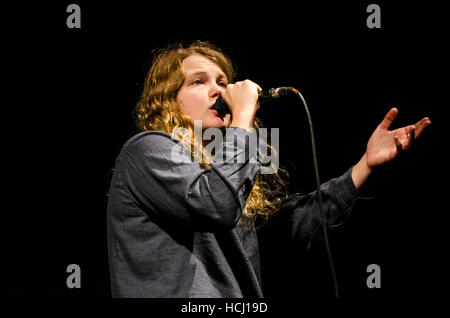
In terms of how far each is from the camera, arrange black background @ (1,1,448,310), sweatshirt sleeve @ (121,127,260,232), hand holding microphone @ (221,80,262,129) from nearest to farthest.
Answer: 1. sweatshirt sleeve @ (121,127,260,232)
2. hand holding microphone @ (221,80,262,129)
3. black background @ (1,1,448,310)

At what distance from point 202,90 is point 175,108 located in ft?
0.33

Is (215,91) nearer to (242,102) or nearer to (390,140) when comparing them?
(242,102)

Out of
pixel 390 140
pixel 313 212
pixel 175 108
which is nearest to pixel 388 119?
pixel 390 140

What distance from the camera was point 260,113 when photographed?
187cm

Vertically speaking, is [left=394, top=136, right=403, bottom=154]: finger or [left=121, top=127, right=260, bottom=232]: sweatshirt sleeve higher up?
[left=394, top=136, right=403, bottom=154]: finger

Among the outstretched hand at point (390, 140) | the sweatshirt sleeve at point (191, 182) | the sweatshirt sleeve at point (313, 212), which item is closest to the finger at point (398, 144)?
the outstretched hand at point (390, 140)

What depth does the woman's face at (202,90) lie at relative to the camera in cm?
129

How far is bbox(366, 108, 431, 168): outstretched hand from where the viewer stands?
1.15 meters

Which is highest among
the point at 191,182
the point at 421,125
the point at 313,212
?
the point at 421,125

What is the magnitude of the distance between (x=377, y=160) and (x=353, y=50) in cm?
74

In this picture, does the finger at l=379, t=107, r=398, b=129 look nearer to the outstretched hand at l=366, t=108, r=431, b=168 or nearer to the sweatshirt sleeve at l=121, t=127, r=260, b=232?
the outstretched hand at l=366, t=108, r=431, b=168

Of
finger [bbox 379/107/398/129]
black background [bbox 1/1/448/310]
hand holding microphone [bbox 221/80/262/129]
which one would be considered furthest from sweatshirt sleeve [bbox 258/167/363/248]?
hand holding microphone [bbox 221/80/262/129]

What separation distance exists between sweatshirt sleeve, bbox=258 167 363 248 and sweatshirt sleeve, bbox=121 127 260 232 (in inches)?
16.4

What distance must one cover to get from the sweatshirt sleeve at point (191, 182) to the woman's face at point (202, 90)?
285 millimetres
